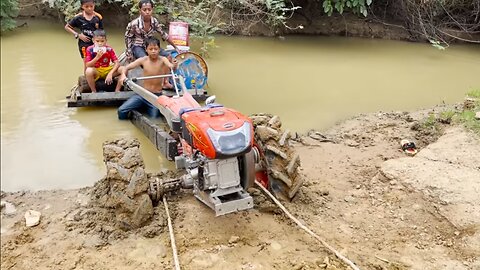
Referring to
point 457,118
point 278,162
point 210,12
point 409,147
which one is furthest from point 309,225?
point 210,12

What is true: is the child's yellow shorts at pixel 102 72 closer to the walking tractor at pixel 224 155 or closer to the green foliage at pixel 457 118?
the walking tractor at pixel 224 155

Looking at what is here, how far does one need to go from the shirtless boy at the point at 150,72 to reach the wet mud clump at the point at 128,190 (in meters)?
2.39

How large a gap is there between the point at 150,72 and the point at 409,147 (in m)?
3.36

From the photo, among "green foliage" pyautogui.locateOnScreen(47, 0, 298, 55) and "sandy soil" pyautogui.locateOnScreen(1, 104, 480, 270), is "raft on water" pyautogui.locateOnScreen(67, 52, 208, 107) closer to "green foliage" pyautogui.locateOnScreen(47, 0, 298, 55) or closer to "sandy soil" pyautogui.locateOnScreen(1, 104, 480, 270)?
Result: "sandy soil" pyautogui.locateOnScreen(1, 104, 480, 270)

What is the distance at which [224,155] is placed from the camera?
3.69m

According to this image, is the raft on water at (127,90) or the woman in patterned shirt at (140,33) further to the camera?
the woman in patterned shirt at (140,33)

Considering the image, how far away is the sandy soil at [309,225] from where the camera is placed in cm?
368

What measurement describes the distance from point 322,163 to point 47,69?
5.34 meters

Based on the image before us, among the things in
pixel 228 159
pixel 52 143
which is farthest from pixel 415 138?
pixel 52 143

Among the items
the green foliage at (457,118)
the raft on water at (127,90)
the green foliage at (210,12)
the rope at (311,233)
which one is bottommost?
the green foliage at (457,118)

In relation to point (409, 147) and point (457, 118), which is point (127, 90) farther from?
point (457, 118)

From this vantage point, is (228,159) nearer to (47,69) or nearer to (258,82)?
(258,82)

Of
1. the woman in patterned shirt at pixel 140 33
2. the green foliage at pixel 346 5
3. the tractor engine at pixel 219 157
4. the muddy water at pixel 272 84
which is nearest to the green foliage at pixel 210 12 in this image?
the muddy water at pixel 272 84

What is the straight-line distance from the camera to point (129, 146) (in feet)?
14.1
